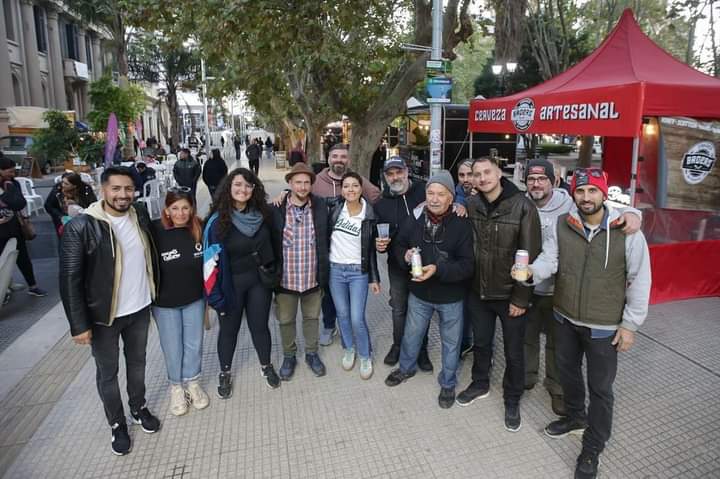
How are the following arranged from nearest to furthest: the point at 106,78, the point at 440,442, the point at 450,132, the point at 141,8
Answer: the point at 440,442
the point at 141,8
the point at 450,132
the point at 106,78

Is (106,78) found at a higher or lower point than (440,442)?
higher

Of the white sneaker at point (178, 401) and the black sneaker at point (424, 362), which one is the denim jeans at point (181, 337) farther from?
the black sneaker at point (424, 362)

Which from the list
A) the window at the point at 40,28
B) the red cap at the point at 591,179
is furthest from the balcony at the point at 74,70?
the red cap at the point at 591,179

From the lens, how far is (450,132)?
52.9 feet

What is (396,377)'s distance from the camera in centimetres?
400

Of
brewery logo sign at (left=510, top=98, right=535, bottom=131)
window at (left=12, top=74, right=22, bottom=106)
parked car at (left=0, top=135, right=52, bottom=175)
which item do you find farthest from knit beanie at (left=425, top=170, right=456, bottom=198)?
window at (left=12, top=74, right=22, bottom=106)

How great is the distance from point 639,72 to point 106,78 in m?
21.9

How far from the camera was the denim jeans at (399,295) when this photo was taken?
13.4 ft

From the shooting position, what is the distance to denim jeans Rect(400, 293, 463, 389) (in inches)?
142

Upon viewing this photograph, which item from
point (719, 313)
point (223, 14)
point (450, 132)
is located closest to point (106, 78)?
point (450, 132)

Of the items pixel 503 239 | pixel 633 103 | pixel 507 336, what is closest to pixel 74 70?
pixel 633 103

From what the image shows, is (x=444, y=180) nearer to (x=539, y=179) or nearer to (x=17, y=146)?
(x=539, y=179)

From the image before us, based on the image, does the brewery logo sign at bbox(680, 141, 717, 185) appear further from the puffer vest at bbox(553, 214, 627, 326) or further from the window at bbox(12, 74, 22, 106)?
the window at bbox(12, 74, 22, 106)

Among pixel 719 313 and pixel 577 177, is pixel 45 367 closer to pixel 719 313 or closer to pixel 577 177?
pixel 577 177
